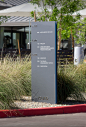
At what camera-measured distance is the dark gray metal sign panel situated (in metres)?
6.99

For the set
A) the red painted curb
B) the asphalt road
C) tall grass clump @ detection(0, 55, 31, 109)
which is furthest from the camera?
tall grass clump @ detection(0, 55, 31, 109)

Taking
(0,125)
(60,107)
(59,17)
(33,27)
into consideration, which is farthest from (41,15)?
(0,125)

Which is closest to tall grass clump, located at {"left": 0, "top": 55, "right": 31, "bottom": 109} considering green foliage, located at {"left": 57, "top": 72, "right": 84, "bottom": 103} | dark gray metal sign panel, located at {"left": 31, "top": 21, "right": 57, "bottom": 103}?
dark gray metal sign panel, located at {"left": 31, "top": 21, "right": 57, "bottom": 103}

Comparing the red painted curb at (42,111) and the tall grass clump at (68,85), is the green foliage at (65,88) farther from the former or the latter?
the red painted curb at (42,111)

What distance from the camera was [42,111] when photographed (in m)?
6.30

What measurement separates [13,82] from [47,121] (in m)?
1.55

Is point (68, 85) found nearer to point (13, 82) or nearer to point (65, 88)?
point (65, 88)

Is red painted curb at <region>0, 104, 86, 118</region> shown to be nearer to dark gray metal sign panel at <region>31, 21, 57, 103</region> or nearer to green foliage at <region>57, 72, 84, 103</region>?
dark gray metal sign panel at <region>31, 21, 57, 103</region>

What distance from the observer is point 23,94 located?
766 centimetres

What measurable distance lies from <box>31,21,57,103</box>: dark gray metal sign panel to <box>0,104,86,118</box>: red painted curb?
598 mm

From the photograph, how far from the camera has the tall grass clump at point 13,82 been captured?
612 cm

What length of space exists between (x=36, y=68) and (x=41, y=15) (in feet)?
26.0

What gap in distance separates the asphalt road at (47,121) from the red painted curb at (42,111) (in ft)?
0.61

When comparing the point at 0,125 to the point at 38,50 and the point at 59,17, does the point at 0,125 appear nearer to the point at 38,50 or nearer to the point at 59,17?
the point at 38,50
